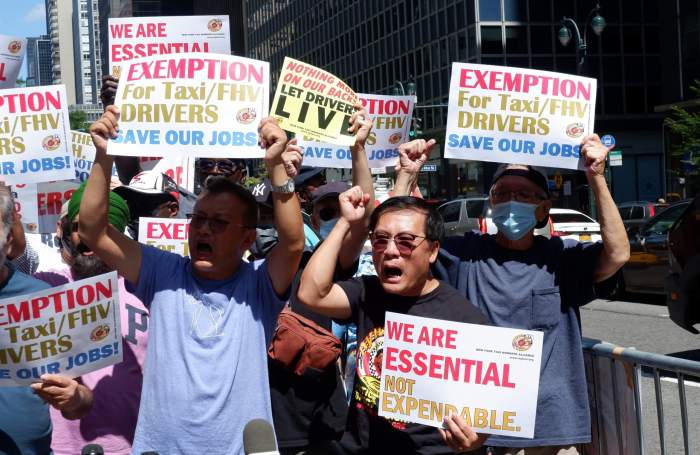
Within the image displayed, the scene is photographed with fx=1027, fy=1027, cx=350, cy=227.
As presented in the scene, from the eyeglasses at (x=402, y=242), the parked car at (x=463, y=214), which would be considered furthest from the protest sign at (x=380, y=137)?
the parked car at (x=463, y=214)

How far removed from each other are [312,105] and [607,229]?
1528 mm

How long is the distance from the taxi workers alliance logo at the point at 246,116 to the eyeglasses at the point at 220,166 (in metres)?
2.00

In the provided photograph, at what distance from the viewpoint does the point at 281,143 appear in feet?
12.0

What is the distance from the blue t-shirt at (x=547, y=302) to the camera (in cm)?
405

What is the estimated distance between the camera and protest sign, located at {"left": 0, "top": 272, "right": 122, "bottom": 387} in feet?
11.2

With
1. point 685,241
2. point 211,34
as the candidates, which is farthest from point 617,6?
point 211,34

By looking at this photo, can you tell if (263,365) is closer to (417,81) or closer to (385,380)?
(385,380)

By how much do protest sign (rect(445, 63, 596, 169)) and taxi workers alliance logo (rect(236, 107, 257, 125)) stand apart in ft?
2.98

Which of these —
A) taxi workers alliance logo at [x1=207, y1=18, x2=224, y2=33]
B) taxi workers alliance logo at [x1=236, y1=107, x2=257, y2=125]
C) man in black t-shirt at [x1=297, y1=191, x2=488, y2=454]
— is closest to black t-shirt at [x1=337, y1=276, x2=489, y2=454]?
man in black t-shirt at [x1=297, y1=191, x2=488, y2=454]

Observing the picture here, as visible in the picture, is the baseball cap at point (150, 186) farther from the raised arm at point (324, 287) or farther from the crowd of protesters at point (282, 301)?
the raised arm at point (324, 287)

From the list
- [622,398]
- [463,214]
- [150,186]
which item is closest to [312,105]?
[150,186]

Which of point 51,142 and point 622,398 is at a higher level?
point 51,142

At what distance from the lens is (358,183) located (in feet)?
14.5

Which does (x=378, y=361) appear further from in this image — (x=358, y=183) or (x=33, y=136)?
(x=33, y=136)
